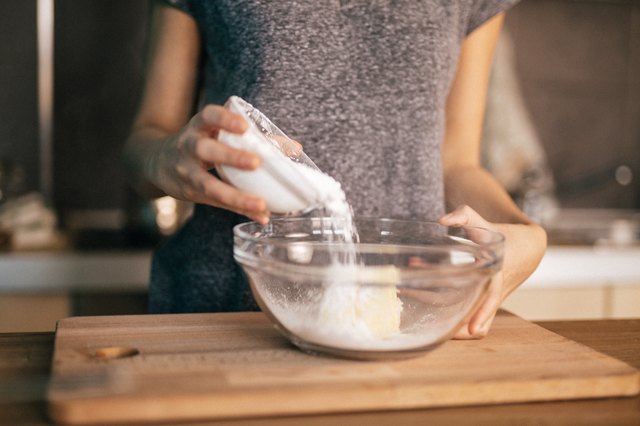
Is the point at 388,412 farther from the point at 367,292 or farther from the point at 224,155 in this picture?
the point at 224,155

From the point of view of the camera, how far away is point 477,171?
43.0 inches

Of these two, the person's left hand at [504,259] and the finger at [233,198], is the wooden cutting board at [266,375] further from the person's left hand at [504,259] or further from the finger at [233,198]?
the finger at [233,198]

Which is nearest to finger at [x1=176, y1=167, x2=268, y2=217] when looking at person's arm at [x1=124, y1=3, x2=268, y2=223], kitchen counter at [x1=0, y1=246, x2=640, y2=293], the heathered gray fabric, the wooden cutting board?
person's arm at [x1=124, y1=3, x2=268, y2=223]

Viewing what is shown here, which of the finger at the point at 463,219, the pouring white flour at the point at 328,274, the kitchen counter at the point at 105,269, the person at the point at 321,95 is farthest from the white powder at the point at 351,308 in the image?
the kitchen counter at the point at 105,269

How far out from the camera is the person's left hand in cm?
74

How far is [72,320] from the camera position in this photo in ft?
2.55

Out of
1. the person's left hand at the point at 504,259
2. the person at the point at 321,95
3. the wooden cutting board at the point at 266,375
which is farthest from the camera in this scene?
the person at the point at 321,95

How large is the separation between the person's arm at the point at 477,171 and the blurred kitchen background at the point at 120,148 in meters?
0.70

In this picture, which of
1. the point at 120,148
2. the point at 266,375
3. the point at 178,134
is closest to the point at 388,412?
the point at 266,375

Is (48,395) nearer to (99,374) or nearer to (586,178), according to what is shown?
(99,374)

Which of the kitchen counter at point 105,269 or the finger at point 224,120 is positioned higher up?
the finger at point 224,120

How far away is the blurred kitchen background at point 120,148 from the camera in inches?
63.2

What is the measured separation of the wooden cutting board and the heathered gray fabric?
0.90 ft

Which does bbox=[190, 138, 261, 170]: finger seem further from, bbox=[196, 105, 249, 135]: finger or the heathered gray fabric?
the heathered gray fabric
